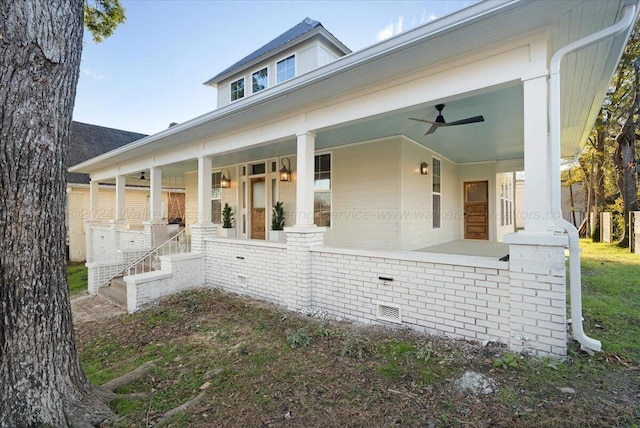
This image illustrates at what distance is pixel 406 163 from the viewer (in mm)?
6301

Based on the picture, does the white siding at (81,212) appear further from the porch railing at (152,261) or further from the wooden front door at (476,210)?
the wooden front door at (476,210)

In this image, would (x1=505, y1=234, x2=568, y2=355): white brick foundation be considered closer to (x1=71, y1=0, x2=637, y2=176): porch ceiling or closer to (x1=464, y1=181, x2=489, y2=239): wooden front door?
(x1=71, y1=0, x2=637, y2=176): porch ceiling

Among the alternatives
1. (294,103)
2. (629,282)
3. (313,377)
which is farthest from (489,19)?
(629,282)

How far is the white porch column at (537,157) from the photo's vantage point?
272 centimetres

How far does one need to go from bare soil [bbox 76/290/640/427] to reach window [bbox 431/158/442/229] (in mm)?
5010

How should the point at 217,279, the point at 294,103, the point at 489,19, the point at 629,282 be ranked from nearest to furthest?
the point at 489,19 < the point at 294,103 < the point at 629,282 < the point at 217,279

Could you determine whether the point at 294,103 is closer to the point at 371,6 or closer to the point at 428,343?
the point at 428,343

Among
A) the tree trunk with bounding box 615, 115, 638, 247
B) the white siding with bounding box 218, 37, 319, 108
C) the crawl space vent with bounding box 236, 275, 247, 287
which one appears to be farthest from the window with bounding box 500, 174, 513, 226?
the crawl space vent with bounding box 236, 275, 247, 287

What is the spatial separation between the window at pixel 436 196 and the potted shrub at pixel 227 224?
18.3ft

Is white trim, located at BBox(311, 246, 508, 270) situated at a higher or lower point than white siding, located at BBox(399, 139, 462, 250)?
lower

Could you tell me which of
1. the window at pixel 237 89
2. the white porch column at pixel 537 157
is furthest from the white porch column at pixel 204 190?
the white porch column at pixel 537 157

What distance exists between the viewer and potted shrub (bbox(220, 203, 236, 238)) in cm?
855

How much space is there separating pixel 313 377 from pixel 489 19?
348cm

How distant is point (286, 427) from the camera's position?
79.2 inches
